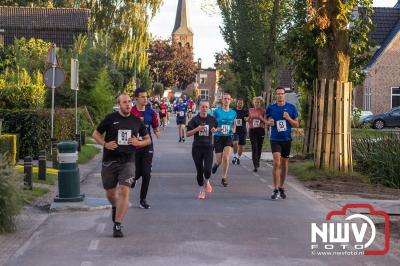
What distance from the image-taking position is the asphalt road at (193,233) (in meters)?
8.31

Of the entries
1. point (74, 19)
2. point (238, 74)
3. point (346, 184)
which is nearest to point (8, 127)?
point (346, 184)

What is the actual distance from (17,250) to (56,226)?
174 cm

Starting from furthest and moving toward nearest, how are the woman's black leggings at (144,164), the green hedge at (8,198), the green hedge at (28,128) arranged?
1. the green hedge at (28,128)
2. the woman's black leggings at (144,164)
3. the green hedge at (8,198)

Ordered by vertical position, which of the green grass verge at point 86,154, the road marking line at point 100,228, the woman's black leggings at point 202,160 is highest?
the woman's black leggings at point 202,160

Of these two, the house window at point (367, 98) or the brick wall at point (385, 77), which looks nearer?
the brick wall at point (385, 77)

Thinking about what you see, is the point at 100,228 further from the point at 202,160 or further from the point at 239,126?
the point at 239,126

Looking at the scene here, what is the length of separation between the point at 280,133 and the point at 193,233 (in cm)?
423

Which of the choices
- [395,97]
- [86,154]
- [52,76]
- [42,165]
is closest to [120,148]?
[42,165]

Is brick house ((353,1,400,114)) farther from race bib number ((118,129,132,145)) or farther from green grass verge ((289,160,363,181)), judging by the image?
race bib number ((118,129,132,145))

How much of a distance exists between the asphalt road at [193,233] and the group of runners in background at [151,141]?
435 mm

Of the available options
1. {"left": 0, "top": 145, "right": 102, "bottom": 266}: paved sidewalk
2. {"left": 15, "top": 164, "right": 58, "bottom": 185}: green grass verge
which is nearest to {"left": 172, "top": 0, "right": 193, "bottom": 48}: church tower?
{"left": 15, "top": 164, "right": 58, "bottom": 185}: green grass verge

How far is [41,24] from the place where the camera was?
213 feet

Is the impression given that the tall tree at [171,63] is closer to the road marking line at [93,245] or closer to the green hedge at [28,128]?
the green hedge at [28,128]

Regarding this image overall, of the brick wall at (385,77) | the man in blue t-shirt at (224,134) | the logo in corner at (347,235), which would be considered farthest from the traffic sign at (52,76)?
the brick wall at (385,77)
